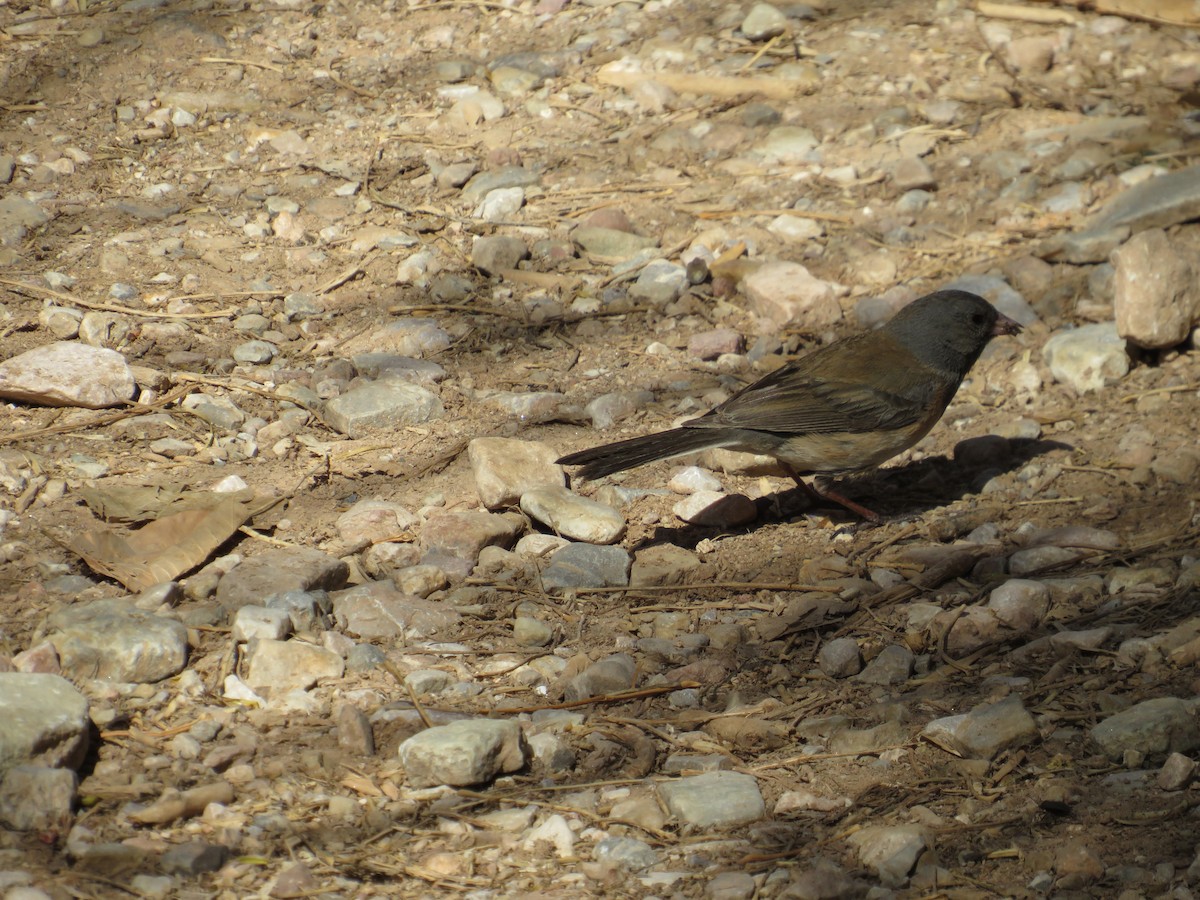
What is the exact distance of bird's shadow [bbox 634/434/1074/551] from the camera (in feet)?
15.9

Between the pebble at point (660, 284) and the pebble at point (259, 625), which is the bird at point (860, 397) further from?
the pebble at point (259, 625)

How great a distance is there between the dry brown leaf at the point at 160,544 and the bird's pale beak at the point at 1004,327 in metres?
3.04

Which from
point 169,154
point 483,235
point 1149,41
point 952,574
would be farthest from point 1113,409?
point 169,154

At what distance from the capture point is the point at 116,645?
329cm

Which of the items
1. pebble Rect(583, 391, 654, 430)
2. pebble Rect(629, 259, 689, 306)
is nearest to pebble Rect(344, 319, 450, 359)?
pebble Rect(583, 391, 654, 430)

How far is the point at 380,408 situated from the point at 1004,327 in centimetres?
257

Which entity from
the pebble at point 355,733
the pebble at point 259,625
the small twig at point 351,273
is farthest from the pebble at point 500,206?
the pebble at point 355,733

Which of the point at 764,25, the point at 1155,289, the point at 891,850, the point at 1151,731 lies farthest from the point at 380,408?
the point at 764,25

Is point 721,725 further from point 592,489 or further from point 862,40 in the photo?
point 862,40

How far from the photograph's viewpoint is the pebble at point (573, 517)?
4379 mm

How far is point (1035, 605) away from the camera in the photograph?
151 inches

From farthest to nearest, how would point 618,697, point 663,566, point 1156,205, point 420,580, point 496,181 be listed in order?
point 496,181, point 1156,205, point 663,566, point 420,580, point 618,697

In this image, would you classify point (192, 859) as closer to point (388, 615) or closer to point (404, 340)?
point (388, 615)

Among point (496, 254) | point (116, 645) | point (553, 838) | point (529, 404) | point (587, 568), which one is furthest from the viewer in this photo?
point (496, 254)
